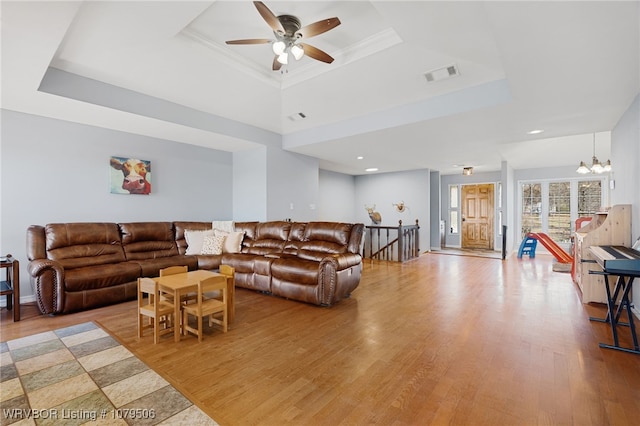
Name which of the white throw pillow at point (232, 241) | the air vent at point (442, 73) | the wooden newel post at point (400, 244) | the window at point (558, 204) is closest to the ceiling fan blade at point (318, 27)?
the air vent at point (442, 73)

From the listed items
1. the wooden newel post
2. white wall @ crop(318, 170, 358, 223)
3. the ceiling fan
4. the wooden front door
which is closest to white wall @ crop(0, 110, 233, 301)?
the ceiling fan

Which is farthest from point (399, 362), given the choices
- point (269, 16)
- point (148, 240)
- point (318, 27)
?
point (148, 240)

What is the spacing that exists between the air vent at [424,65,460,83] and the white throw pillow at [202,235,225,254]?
13.3ft

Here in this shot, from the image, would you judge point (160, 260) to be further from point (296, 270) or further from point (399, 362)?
point (399, 362)

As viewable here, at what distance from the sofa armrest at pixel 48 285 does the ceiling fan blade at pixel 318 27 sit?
370cm

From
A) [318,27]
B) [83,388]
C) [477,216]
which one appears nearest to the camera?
[83,388]

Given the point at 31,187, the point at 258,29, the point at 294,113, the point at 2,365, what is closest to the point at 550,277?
the point at 294,113

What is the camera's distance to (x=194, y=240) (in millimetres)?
5164

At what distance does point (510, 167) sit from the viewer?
8047 mm

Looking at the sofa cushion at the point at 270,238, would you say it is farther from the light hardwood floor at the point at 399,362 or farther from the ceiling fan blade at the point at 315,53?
the ceiling fan blade at the point at 315,53

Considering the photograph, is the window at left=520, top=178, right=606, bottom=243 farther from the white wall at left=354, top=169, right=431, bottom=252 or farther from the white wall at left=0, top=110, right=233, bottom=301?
the white wall at left=0, top=110, right=233, bottom=301

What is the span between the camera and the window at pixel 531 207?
8.78 m

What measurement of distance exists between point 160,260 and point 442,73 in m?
4.60

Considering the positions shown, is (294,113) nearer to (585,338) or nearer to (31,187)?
(31,187)
